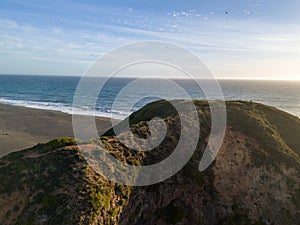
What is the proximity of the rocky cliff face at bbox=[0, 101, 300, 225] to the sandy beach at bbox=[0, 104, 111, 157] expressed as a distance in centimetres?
3134

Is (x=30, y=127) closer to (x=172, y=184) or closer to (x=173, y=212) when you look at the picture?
(x=172, y=184)

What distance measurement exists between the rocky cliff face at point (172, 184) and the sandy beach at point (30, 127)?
31.3 m

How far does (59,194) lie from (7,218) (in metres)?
2.22

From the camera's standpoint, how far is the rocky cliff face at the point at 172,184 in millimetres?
12133

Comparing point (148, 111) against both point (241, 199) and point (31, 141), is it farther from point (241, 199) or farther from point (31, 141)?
point (31, 141)

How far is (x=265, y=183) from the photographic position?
18531 mm

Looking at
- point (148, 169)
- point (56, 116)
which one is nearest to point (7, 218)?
point (148, 169)

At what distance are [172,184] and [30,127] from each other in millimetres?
51841

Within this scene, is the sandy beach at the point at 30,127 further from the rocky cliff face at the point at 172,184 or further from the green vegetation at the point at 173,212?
the green vegetation at the point at 173,212

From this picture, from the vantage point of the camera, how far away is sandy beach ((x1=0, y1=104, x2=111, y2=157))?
4674 cm

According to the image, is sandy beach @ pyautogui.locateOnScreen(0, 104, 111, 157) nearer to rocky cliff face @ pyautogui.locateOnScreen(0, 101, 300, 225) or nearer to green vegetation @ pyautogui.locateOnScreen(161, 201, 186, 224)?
rocky cliff face @ pyautogui.locateOnScreen(0, 101, 300, 225)

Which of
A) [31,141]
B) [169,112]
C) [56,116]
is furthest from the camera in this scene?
[56,116]

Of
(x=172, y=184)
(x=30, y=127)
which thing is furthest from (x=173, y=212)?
(x=30, y=127)

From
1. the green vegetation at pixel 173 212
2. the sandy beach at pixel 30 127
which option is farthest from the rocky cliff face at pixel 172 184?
the sandy beach at pixel 30 127
